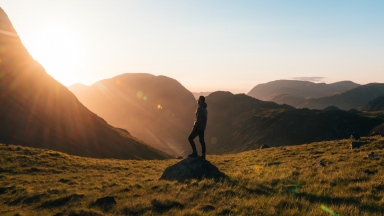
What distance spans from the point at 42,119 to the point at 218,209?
56.3 meters

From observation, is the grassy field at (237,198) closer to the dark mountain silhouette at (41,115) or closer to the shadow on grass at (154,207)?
the shadow on grass at (154,207)

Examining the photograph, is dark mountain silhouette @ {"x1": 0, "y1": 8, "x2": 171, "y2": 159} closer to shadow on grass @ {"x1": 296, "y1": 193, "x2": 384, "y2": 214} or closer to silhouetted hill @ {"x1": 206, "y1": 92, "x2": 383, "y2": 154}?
shadow on grass @ {"x1": 296, "y1": 193, "x2": 384, "y2": 214}

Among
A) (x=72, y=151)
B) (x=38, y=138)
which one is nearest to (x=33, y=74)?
(x=38, y=138)

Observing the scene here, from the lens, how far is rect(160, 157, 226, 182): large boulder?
12.1 metres

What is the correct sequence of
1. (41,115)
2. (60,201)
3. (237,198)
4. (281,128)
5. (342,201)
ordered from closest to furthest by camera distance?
(342,201), (237,198), (60,201), (41,115), (281,128)

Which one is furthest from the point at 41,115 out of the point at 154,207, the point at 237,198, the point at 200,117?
the point at 237,198

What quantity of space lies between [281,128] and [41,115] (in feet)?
384

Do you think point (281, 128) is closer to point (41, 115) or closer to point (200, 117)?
point (200, 117)

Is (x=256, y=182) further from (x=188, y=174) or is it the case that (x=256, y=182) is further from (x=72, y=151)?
(x=72, y=151)

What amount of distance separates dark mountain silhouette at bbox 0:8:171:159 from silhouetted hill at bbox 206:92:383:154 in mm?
71373

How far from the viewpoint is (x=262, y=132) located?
119 meters

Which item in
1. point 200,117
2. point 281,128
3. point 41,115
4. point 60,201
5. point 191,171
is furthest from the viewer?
point 281,128

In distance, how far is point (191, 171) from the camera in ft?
40.5

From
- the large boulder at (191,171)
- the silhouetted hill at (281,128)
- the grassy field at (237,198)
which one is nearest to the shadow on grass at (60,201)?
the grassy field at (237,198)
